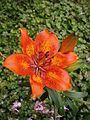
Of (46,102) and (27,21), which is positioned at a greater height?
(27,21)

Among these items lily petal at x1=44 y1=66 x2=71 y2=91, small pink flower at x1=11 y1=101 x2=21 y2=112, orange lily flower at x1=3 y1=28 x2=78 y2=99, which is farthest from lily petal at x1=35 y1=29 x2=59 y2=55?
small pink flower at x1=11 y1=101 x2=21 y2=112

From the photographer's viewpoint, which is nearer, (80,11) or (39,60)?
(39,60)

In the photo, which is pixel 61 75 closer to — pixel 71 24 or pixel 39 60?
pixel 39 60

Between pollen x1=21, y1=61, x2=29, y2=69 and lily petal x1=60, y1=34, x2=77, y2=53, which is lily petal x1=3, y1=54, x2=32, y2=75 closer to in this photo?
pollen x1=21, y1=61, x2=29, y2=69

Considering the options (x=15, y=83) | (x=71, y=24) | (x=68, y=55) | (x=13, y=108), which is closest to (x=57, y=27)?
(x=71, y=24)

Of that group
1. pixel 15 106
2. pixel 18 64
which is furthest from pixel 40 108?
pixel 18 64

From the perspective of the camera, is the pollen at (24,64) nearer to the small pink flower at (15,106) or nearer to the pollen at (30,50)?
the pollen at (30,50)

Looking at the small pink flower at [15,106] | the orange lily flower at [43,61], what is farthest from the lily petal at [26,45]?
the small pink flower at [15,106]

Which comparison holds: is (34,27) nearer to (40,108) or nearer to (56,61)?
(40,108)
